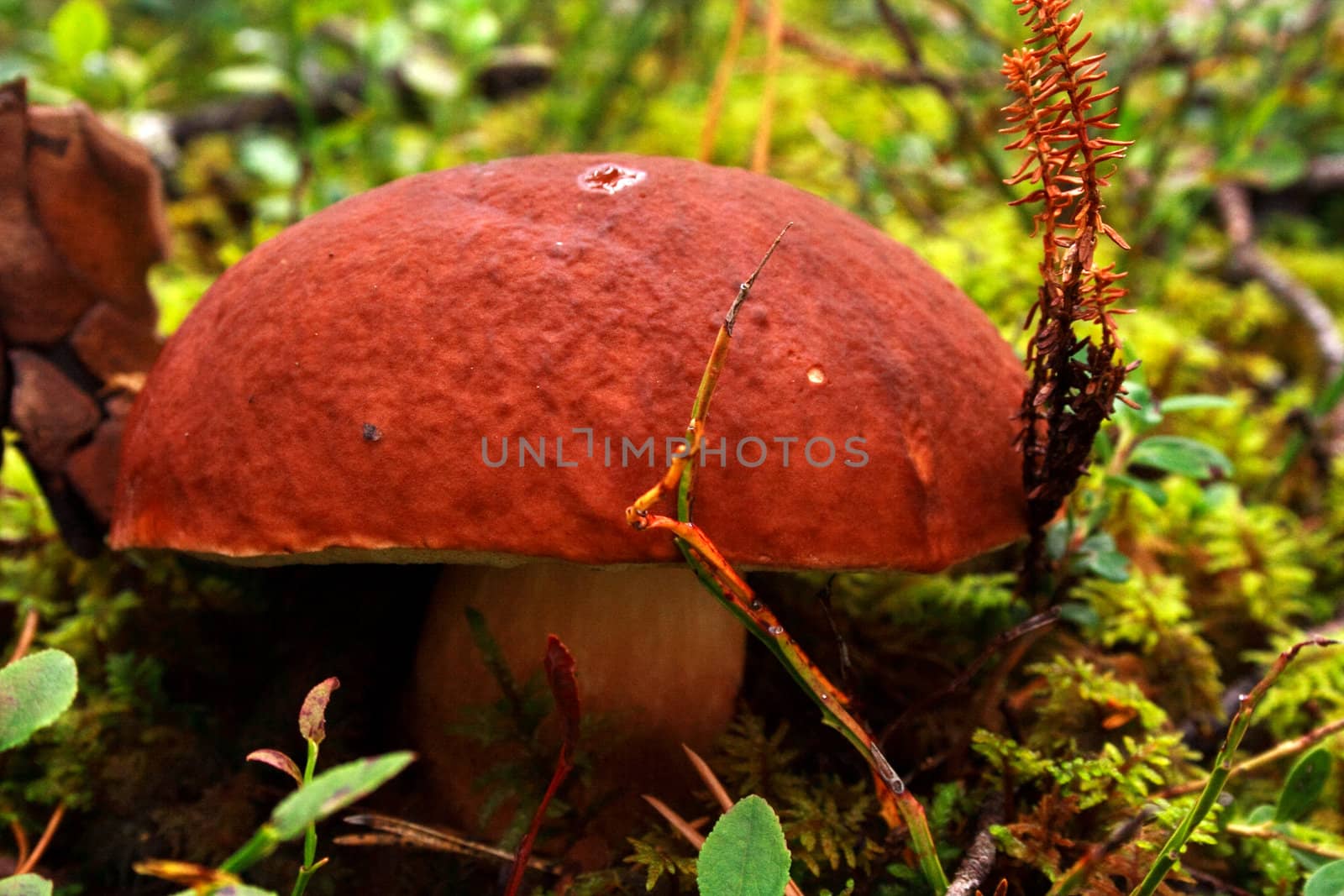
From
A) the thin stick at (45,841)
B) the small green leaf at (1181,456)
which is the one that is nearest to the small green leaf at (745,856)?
the small green leaf at (1181,456)

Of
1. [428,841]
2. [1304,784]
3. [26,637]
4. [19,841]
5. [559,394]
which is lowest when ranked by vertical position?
[19,841]

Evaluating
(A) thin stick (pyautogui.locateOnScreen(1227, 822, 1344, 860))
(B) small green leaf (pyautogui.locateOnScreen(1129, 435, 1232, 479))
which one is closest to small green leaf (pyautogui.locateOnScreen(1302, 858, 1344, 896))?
(A) thin stick (pyautogui.locateOnScreen(1227, 822, 1344, 860))

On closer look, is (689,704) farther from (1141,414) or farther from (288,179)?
(288,179)

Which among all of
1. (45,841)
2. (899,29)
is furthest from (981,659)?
(899,29)

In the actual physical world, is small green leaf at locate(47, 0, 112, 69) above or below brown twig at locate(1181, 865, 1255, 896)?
above

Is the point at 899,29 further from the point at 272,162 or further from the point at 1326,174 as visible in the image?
the point at 1326,174

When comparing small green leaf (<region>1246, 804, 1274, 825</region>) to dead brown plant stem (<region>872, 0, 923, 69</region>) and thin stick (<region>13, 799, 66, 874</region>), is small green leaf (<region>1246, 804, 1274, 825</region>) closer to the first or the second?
thin stick (<region>13, 799, 66, 874</region>)

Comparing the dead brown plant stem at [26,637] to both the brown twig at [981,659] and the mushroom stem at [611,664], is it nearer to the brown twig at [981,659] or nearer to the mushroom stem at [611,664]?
the mushroom stem at [611,664]
